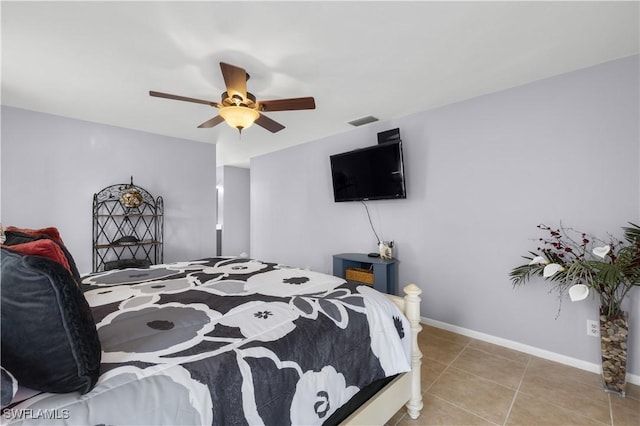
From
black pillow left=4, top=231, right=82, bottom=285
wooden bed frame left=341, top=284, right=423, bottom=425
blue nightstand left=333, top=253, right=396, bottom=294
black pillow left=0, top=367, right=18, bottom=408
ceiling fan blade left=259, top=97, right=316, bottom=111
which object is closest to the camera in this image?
black pillow left=0, top=367, right=18, bottom=408

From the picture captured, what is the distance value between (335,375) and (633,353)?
2.33 metres

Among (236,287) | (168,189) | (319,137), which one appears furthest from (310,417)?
(168,189)

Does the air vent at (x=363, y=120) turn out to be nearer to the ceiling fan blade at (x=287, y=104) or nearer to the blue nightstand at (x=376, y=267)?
the ceiling fan blade at (x=287, y=104)

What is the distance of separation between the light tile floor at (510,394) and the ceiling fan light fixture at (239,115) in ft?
7.57

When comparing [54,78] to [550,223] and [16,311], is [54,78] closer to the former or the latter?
[16,311]

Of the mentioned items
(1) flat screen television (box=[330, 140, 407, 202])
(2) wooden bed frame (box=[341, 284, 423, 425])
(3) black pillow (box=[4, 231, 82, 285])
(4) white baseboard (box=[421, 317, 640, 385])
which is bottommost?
(4) white baseboard (box=[421, 317, 640, 385])

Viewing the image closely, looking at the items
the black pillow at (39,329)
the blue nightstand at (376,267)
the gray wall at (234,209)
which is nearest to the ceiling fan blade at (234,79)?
the black pillow at (39,329)

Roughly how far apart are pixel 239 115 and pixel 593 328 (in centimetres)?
321

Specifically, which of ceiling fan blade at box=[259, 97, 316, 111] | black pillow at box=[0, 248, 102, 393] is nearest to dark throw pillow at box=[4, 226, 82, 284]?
black pillow at box=[0, 248, 102, 393]

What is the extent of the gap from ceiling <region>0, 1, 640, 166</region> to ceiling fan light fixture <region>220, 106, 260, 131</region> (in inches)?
14.3

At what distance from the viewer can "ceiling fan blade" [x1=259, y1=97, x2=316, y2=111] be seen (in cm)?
212

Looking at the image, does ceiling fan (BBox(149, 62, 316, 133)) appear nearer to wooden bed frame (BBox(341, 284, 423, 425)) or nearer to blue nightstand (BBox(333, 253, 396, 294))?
wooden bed frame (BBox(341, 284, 423, 425))

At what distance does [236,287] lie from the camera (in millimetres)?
1781

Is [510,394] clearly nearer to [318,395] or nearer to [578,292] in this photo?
[578,292]
